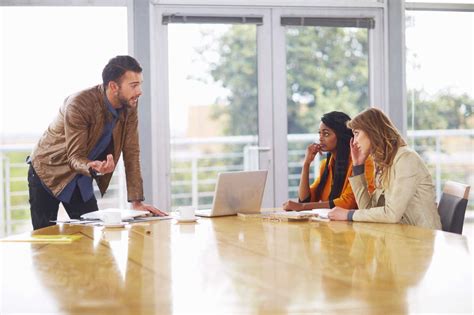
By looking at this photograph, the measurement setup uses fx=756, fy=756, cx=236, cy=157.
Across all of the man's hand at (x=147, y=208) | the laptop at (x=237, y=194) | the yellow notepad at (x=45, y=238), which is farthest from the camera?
the man's hand at (x=147, y=208)

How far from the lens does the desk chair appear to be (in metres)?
3.24

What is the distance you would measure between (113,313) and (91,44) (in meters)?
4.10

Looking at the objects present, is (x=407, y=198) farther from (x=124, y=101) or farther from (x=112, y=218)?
(x=124, y=101)

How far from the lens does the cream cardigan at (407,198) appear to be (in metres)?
3.21

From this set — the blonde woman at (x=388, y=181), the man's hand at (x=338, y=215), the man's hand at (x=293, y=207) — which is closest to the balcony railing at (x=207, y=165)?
the man's hand at (x=293, y=207)

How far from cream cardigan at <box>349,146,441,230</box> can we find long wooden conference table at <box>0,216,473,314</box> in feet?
0.46

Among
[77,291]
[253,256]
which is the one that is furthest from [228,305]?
[253,256]

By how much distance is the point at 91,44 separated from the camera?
5.46m

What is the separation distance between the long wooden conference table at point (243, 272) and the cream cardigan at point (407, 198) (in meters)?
0.14

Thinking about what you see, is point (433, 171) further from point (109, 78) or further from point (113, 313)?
point (113, 313)

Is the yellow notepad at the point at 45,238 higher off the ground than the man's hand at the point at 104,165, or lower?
lower

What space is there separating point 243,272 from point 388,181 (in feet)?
4.80

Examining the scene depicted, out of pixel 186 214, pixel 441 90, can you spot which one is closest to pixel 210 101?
pixel 441 90

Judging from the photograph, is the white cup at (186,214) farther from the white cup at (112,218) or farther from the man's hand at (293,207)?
the man's hand at (293,207)
